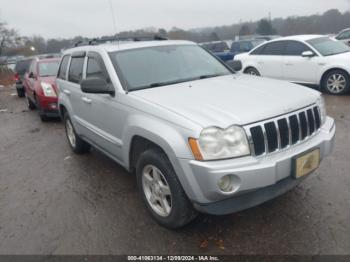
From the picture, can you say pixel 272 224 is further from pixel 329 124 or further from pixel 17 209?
pixel 17 209

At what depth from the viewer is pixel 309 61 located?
27.9ft

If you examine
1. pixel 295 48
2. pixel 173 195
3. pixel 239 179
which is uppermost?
pixel 295 48

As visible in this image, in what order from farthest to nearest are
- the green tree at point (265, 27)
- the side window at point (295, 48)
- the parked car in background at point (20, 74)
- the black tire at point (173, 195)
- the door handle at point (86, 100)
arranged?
1. the green tree at point (265, 27)
2. the parked car in background at point (20, 74)
3. the side window at point (295, 48)
4. the door handle at point (86, 100)
5. the black tire at point (173, 195)

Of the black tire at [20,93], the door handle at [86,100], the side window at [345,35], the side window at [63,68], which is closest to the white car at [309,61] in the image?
the side window at [63,68]

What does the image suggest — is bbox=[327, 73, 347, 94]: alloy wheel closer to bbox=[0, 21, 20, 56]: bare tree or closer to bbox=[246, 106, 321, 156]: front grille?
bbox=[246, 106, 321, 156]: front grille

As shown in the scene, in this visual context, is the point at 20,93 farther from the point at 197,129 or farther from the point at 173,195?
the point at 197,129

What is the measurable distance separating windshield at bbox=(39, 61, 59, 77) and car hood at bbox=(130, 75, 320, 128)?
21.3 feet

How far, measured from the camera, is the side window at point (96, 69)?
383 cm

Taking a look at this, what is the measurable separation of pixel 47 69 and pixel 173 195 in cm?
760

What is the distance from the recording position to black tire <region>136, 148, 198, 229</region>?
2812 mm

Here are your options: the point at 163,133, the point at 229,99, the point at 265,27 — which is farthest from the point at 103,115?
the point at 265,27

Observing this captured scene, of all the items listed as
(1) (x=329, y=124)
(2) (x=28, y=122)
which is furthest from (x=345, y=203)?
(2) (x=28, y=122)

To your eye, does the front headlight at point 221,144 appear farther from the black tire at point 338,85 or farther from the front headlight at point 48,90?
the black tire at point 338,85

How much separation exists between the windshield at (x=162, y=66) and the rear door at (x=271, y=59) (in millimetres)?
5506
